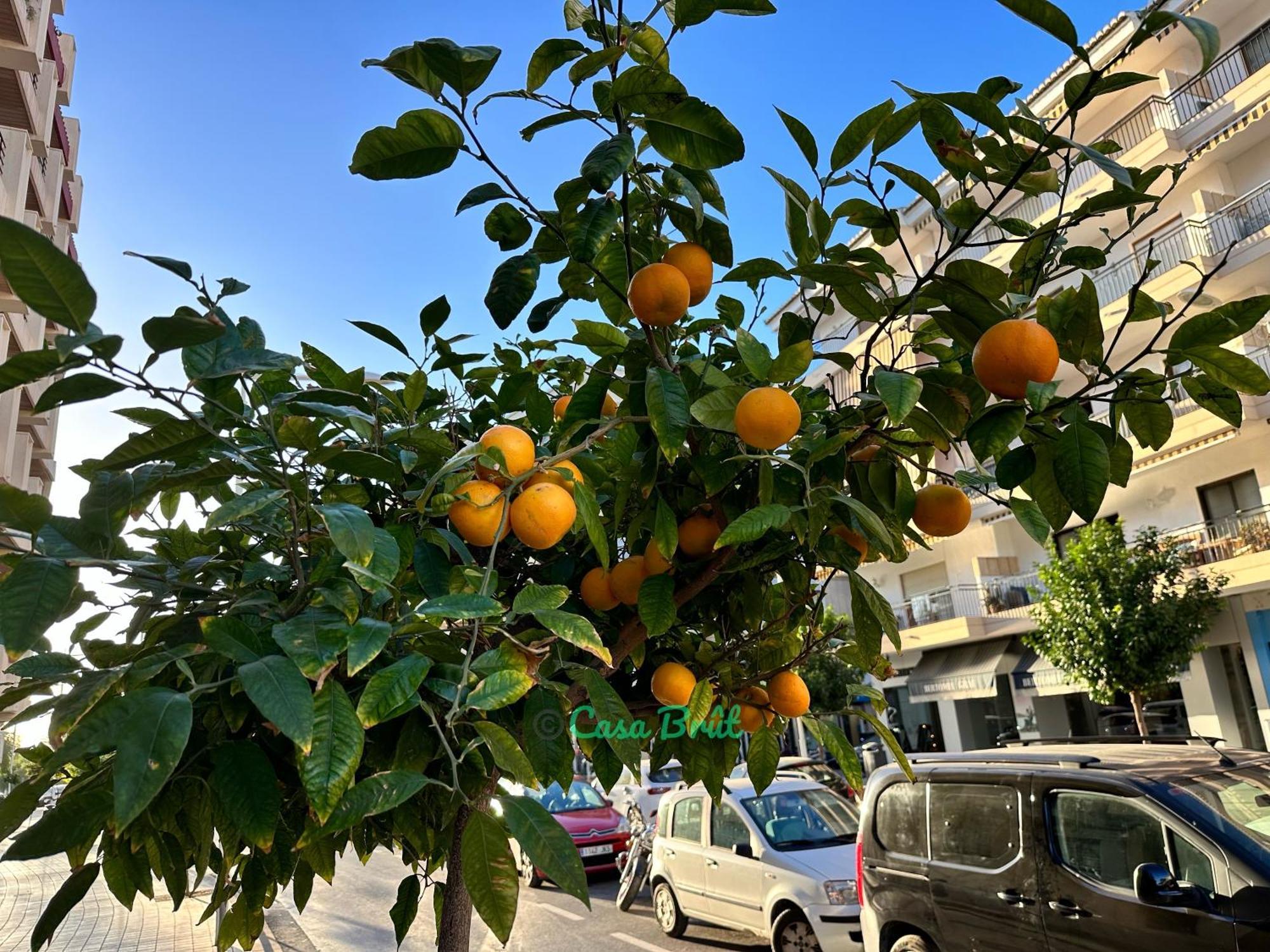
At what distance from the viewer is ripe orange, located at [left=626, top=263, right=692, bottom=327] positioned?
1213 mm

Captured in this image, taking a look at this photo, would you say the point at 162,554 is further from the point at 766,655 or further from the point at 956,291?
the point at 956,291

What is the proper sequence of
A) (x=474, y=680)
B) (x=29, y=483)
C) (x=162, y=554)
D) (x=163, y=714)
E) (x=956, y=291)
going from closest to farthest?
(x=163, y=714) < (x=474, y=680) < (x=956, y=291) < (x=162, y=554) < (x=29, y=483)

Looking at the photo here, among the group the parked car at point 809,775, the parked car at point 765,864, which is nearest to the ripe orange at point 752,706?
the parked car at point 765,864

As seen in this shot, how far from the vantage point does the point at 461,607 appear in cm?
93

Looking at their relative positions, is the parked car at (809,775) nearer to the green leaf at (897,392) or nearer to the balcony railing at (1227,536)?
the green leaf at (897,392)

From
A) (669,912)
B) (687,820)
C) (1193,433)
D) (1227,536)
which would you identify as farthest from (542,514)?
(1193,433)

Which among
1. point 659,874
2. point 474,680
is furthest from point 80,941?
point 474,680

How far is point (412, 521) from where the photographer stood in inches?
54.7

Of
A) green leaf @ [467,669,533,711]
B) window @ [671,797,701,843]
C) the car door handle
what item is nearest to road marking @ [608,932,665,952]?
window @ [671,797,701,843]

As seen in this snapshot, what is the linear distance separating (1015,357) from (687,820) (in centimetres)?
744

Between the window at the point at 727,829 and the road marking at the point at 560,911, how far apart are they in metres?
2.45

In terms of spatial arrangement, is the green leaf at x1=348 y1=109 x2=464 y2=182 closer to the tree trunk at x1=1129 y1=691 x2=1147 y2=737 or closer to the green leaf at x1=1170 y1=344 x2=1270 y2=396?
the green leaf at x1=1170 y1=344 x2=1270 y2=396

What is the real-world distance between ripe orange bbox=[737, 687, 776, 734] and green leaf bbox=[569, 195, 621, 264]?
2.96ft

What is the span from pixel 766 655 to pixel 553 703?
0.70m
